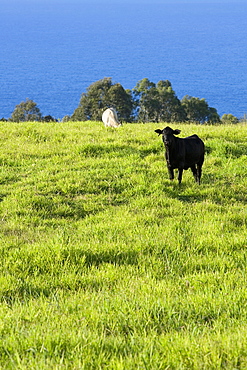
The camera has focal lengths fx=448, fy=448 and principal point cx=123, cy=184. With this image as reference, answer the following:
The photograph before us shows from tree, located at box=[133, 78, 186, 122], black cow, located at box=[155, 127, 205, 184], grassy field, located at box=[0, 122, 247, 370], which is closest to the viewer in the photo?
grassy field, located at box=[0, 122, 247, 370]

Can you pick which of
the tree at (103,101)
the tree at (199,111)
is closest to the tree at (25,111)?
the tree at (103,101)

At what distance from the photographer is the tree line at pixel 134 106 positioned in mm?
65062

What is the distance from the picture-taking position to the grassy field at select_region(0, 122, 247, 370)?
12.5ft

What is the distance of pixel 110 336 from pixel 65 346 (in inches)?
18.7

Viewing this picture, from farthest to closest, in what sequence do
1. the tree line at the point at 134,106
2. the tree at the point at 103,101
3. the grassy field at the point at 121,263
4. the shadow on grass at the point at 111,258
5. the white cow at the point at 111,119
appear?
1. the tree line at the point at 134,106
2. the tree at the point at 103,101
3. the white cow at the point at 111,119
4. the shadow on grass at the point at 111,258
5. the grassy field at the point at 121,263

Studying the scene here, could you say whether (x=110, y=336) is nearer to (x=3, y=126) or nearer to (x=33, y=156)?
(x=33, y=156)

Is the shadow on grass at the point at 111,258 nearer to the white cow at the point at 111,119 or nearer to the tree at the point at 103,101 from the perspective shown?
the white cow at the point at 111,119

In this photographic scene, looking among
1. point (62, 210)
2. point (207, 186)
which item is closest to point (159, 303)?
point (62, 210)

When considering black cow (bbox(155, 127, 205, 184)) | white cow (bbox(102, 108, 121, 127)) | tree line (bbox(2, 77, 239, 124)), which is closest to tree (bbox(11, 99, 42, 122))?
tree line (bbox(2, 77, 239, 124))

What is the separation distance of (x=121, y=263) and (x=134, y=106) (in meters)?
63.6

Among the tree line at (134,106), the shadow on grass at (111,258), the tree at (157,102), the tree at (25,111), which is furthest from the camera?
the tree at (157,102)

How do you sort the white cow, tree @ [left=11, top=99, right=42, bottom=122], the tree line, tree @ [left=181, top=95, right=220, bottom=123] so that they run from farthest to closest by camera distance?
tree @ [left=181, top=95, right=220, bottom=123] → tree @ [left=11, top=99, right=42, bottom=122] → the tree line → the white cow

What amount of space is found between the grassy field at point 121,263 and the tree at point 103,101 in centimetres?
5157

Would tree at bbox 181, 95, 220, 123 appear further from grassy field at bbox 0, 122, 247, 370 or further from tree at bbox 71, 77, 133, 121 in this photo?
grassy field at bbox 0, 122, 247, 370
